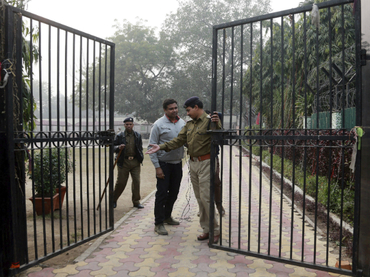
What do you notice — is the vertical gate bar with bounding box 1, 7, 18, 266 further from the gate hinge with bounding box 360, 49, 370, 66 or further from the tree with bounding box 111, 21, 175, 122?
the tree with bounding box 111, 21, 175, 122

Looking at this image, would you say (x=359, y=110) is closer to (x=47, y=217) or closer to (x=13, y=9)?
(x=13, y=9)

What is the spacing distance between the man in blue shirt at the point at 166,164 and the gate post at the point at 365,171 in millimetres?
2668

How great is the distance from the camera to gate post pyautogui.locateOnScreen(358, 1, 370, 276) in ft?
10.5

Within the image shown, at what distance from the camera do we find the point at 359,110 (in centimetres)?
329

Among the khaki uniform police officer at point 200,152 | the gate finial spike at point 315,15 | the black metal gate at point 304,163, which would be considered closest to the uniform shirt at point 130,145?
the black metal gate at point 304,163

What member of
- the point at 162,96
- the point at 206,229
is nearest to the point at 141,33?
the point at 162,96

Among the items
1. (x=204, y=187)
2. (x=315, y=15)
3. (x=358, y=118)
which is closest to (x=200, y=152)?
(x=204, y=187)

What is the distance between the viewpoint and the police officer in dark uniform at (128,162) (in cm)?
687

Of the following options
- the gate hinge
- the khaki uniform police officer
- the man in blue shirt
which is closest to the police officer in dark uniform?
the man in blue shirt

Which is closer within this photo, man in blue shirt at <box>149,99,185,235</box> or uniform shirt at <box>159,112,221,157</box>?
uniform shirt at <box>159,112,221,157</box>

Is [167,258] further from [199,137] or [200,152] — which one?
[199,137]

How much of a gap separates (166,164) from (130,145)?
2.02 m

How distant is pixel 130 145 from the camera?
705cm

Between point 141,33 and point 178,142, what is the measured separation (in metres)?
40.0
